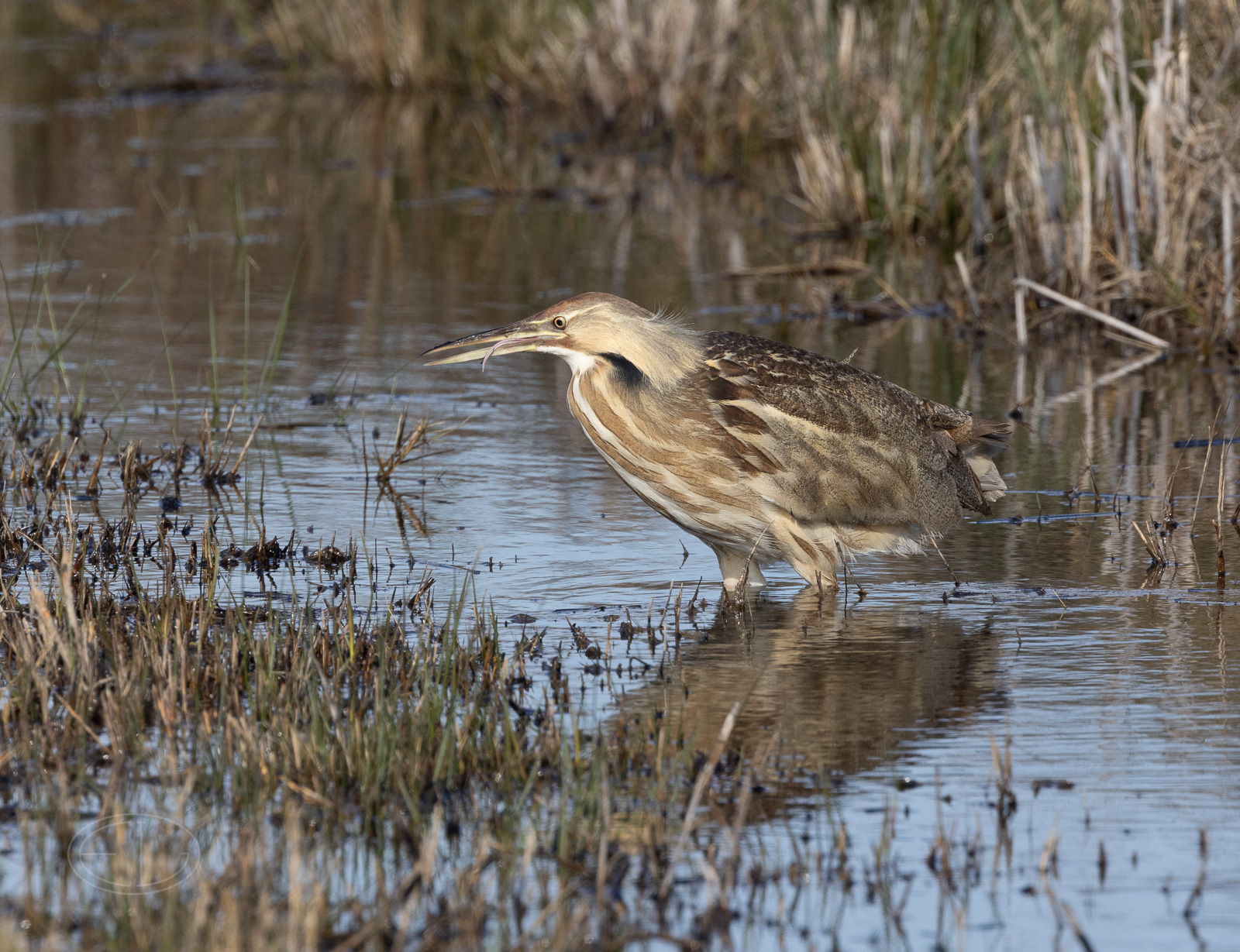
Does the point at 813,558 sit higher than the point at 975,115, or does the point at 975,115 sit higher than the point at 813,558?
the point at 975,115

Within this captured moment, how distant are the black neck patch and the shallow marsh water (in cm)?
64

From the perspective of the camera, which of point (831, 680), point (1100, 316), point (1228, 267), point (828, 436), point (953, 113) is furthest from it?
point (953, 113)

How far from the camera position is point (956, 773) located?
4.08 metres

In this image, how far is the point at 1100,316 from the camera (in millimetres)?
8617

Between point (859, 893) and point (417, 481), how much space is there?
371 centimetres

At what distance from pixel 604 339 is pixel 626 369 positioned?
0.35ft

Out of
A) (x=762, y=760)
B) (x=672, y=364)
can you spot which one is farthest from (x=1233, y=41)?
(x=762, y=760)

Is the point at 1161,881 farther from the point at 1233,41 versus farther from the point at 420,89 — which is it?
the point at 420,89

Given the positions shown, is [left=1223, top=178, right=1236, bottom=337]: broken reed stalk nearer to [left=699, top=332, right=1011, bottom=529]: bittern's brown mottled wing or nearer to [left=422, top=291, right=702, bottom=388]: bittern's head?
[left=699, top=332, right=1011, bottom=529]: bittern's brown mottled wing

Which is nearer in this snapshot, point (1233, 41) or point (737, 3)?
point (1233, 41)

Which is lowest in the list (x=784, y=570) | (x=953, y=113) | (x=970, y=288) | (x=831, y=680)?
(x=831, y=680)

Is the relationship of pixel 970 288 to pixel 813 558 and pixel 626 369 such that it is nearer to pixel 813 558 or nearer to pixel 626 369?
pixel 813 558

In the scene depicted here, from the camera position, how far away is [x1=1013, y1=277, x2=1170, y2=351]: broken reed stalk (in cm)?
862

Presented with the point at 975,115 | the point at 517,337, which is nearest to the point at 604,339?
the point at 517,337
